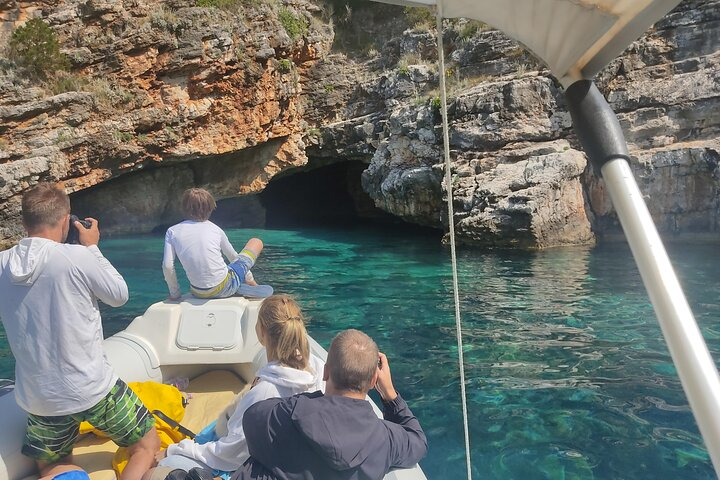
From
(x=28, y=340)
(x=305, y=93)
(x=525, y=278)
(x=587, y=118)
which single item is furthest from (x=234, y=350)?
(x=305, y=93)

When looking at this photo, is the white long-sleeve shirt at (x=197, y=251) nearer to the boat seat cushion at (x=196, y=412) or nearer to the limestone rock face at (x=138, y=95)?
the boat seat cushion at (x=196, y=412)

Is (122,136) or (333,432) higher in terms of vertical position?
(122,136)

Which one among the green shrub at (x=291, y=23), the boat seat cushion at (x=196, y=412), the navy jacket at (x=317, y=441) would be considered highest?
the green shrub at (x=291, y=23)

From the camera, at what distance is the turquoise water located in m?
3.32

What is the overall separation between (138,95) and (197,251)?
11.2 m

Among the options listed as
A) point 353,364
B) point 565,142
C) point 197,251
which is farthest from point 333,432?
point 565,142

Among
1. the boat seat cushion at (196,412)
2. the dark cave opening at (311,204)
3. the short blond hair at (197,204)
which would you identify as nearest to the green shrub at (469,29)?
the dark cave opening at (311,204)

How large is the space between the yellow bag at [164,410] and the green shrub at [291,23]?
48.1 ft

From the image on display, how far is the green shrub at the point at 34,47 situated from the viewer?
→ 12039 millimetres

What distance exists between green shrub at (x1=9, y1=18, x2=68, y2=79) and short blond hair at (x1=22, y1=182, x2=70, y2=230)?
40.4ft

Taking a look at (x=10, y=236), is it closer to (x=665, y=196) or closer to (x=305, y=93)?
(x=305, y=93)

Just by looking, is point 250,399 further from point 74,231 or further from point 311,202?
point 311,202

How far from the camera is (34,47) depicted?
12008 mm

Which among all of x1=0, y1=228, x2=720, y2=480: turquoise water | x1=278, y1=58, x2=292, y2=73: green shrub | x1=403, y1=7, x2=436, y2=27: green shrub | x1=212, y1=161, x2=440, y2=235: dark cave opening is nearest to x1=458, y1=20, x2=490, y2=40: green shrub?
x1=403, y1=7, x2=436, y2=27: green shrub
